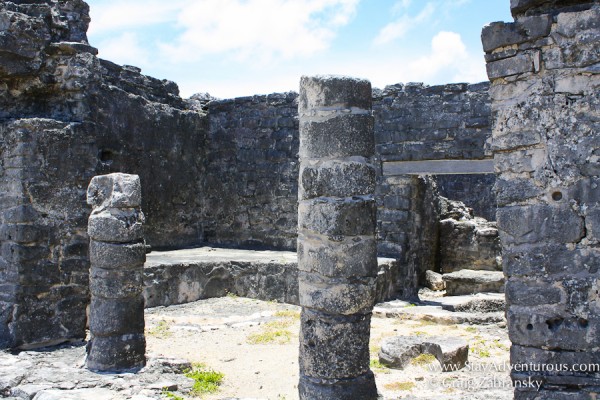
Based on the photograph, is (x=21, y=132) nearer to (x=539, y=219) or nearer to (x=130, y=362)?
(x=130, y=362)

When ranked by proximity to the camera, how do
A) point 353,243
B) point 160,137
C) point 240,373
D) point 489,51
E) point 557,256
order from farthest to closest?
point 160,137, point 240,373, point 353,243, point 489,51, point 557,256

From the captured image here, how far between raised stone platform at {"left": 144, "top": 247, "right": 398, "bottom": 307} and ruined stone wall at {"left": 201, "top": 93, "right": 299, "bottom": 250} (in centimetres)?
177

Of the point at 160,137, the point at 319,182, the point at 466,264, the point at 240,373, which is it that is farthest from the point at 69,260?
the point at 466,264

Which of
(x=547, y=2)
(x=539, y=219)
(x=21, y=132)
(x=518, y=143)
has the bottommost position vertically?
(x=539, y=219)

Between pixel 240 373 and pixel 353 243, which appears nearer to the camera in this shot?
pixel 353 243

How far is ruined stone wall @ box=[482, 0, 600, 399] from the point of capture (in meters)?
4.03

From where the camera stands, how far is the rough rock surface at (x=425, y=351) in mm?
6625

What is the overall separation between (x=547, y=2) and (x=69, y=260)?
5.76m

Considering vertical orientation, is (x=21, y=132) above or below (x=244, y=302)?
above

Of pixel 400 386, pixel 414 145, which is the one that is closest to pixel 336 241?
pixel 400 386

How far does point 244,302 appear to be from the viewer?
1047 cm

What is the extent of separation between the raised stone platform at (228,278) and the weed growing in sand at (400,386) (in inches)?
158

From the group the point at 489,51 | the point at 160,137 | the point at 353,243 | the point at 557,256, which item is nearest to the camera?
the point at 557,256

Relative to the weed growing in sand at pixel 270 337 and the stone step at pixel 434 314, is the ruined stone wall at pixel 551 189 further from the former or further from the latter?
the stone step at pixel 434 314
